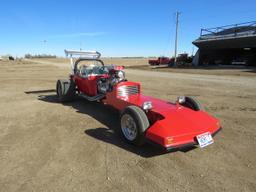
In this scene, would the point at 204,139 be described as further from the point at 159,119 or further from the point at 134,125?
the point at 134,125

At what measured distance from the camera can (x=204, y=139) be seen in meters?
3.86

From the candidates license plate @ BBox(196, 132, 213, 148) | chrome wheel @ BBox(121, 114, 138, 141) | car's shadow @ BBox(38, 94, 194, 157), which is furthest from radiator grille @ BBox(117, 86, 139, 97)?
license plate @ BBox(196, 132, 213, 148)

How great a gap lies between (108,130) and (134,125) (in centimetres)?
118

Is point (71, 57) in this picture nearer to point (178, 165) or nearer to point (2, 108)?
point (2, 108)

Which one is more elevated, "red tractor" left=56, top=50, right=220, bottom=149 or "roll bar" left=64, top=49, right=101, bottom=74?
"roll bar" left=64, top=49, right=101, bottom=74

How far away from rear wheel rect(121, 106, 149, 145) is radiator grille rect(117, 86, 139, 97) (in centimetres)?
135

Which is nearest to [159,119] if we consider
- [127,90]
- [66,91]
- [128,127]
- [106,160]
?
[128,127]

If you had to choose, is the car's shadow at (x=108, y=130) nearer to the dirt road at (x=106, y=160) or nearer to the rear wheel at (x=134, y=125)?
the dirt road at (x=106, y=160)

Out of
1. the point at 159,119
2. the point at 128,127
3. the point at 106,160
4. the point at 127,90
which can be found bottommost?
the point at 106,160

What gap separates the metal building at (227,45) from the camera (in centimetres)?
2381

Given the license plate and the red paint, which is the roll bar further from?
the license plate

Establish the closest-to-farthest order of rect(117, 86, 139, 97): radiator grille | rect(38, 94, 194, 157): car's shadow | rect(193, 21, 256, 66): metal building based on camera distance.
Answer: rect(38, 94, 194, 157): car's shadow
rect(117, 86, 139, 97): radiator grille
rect(193, 21, 256, 66): metal building

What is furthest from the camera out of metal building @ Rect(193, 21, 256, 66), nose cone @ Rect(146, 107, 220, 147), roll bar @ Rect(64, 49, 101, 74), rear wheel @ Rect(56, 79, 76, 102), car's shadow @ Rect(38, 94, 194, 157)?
metal building @ Rect(193, 21, 256, 66)

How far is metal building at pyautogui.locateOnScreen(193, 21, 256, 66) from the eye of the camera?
2381cm
